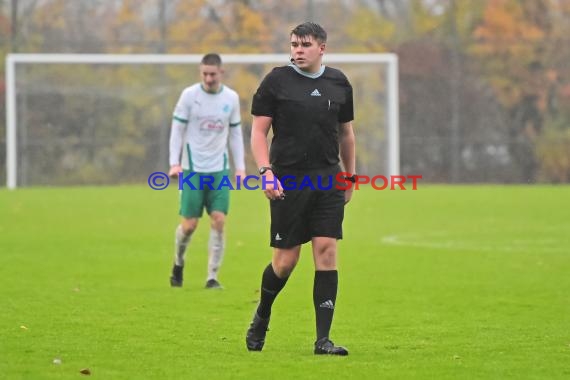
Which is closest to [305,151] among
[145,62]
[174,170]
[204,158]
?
[174,170]

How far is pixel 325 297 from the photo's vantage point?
807 cm

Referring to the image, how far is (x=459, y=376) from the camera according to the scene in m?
7.22

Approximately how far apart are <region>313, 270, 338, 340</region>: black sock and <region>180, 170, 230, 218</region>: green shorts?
4487 millimetres

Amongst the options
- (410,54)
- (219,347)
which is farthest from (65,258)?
(410,54)

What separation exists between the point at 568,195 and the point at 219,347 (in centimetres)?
2145

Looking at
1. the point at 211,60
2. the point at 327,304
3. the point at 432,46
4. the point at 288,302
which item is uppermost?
the point at 432,46

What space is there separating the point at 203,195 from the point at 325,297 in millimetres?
4692

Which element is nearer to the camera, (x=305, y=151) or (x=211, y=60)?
(x=305, y=151)

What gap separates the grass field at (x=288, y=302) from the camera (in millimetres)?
7664

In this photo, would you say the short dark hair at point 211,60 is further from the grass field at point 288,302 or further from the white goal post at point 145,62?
the white goal post at point 145,62

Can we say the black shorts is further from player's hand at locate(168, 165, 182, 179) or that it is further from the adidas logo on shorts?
player's hand at locate(168, 165, 182, 179)

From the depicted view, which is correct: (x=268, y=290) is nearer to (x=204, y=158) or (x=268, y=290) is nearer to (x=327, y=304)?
(x=327, y=304)

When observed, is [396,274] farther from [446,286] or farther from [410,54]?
[410,54]

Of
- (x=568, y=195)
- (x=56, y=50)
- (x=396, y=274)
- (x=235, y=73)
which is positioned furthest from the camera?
(x=56, y=50)
